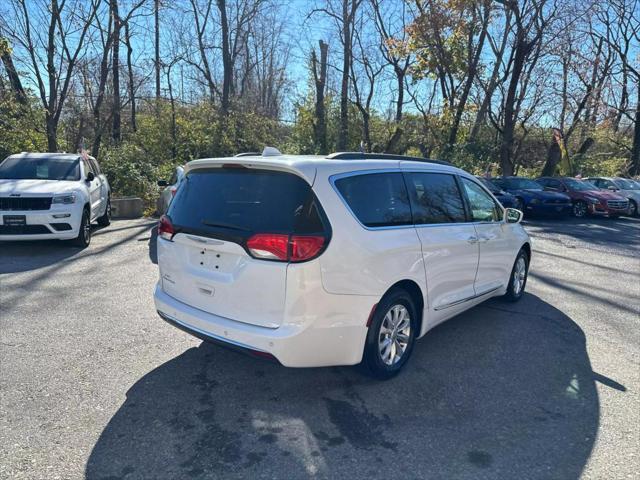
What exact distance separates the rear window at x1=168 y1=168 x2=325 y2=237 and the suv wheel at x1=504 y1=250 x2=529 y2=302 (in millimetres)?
3622

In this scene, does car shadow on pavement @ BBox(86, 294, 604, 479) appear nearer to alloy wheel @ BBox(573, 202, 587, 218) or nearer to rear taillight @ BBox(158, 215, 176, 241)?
rear taillight @ BBox(158, 215, 176, 241)

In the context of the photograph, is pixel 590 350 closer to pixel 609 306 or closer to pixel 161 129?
pixel 609 306

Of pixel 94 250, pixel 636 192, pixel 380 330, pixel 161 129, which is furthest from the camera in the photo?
pixel 161 129

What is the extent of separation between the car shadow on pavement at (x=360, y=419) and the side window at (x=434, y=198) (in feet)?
4.15

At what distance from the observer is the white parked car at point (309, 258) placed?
318 centimetres

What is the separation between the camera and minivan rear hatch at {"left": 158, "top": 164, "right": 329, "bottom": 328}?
3178mm

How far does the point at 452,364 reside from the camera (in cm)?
421

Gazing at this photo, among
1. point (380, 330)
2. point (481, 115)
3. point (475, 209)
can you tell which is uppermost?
point (481, 115)

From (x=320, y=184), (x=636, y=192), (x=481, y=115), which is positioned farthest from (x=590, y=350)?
(x=481, y=115)

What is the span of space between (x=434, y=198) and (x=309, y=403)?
2195mm

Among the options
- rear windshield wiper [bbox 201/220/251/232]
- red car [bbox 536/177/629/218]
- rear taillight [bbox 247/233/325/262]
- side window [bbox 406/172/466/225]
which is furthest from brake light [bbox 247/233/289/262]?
red car [bbox 536/177/629/218]

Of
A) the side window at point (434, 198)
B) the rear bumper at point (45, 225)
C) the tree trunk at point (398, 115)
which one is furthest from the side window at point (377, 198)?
the tree trunk at point (398, 115)

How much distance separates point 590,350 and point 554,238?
28.3 feet

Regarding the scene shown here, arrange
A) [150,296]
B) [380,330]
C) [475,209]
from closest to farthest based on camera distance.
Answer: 1. [380,330]
2. [475,209]
3. [150,296]
